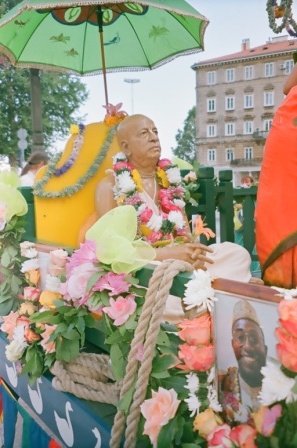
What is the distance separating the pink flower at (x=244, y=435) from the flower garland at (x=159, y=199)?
1.55 m

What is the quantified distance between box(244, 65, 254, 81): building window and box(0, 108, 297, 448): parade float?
44898 mm

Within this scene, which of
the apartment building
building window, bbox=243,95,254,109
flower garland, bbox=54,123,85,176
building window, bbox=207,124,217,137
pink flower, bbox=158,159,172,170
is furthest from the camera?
building window, bbox=207,124,217,137

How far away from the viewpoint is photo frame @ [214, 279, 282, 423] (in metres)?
1.15

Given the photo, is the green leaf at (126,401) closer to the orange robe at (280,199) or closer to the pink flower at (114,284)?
the pink flower at (114,284)

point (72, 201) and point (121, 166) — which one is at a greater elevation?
point (121, 166)

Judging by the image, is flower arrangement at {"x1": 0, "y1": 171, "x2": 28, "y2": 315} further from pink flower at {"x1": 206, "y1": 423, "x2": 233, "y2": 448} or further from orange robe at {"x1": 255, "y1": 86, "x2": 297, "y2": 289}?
pink flower at {"x1": 206, "y1": 423, "x2": 233, "y2": 448}

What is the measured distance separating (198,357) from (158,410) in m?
0.22

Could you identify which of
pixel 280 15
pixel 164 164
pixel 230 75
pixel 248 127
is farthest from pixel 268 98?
pixel 280 15

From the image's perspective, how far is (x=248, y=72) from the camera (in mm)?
45125

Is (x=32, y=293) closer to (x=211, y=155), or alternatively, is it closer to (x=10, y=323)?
(x=10, y=323)

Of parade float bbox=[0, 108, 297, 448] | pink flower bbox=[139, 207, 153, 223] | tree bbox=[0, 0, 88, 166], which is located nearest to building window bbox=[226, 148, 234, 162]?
tree bbox=[0, 0, 88, 166]

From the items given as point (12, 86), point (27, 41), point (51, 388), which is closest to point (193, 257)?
point (51, 388)

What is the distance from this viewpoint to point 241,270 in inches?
79.1

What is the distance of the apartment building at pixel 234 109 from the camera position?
44656 mm
